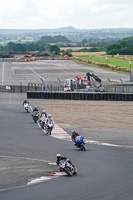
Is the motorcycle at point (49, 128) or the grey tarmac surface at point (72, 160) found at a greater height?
the motorcycle at point (49, 128)

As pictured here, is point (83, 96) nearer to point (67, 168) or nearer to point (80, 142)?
point (80, 142)

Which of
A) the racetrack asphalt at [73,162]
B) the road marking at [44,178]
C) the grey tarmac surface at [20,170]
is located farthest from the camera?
the grey tarmac surface at [20,170]

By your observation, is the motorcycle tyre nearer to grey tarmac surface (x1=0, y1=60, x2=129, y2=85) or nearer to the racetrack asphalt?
the racetrack asphalt

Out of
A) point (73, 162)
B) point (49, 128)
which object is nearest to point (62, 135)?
point (49, 128)

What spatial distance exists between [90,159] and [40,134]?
28.7 feet

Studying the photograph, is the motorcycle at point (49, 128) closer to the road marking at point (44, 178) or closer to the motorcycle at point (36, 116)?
the motorcycle at point (36, 116)

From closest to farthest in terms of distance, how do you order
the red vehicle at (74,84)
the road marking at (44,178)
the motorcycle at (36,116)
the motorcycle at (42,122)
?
the road marking at (44,178) < the motorcycle at (42,122) < the motorcycle at (36,116) < the red vehicle at (74,84)

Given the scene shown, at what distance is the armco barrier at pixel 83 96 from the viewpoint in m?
48.5

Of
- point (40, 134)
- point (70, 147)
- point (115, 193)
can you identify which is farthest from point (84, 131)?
point (115, 193)

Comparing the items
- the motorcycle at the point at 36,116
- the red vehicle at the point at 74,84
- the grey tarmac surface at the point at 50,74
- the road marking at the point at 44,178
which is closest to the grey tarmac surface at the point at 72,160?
the road marking at the point at 44,178

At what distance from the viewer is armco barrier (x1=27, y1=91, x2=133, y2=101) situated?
4850 centimetres

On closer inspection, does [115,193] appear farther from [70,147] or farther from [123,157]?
[70,147]

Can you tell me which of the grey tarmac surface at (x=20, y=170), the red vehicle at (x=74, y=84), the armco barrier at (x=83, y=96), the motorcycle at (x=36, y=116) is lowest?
the grey tarmac surface at (x=20, y=170)

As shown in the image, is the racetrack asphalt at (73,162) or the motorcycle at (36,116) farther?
the motorcycle at (36,116)
